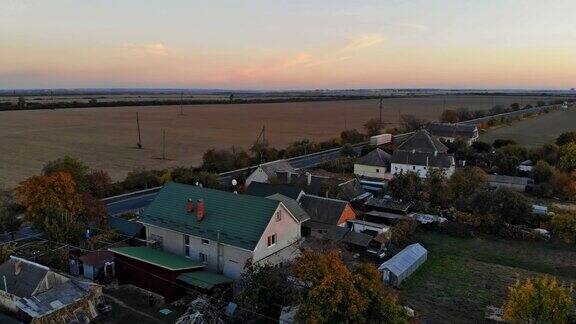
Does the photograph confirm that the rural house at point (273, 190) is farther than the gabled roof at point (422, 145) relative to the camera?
No

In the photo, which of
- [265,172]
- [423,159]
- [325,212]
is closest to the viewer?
[325,212]

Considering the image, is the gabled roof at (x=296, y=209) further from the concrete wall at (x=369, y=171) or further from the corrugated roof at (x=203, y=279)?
the concrete wall at (x=369, y=171)

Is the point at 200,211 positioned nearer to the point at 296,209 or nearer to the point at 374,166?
the point at 296,209

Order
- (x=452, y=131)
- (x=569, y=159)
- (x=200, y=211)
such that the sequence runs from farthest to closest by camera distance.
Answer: (x=452, y=131), (x=569, y=159), (x=200, y=211)

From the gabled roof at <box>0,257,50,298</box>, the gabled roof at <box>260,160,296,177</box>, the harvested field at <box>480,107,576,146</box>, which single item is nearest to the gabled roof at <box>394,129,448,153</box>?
the gabled roof at <box>260,160,296,177</box>

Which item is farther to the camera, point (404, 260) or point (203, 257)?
point (404, 260)

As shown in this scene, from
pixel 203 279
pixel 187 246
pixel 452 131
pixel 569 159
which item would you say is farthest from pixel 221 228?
pixel 452 131

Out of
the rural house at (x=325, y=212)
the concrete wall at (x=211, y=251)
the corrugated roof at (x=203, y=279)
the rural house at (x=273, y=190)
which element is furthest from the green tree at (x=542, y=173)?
the corrugated roof at (x=203, y=279)

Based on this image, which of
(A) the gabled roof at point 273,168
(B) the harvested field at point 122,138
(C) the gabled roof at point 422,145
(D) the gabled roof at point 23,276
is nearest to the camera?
(D) the gabled roof at point 23,276

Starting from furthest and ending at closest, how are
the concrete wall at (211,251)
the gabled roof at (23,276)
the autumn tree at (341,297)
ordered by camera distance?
the concrete wall at (211,251) < the gabled roof at (23,276) < the autumn tree at (341,297)
